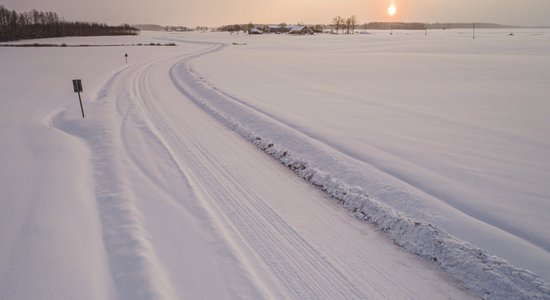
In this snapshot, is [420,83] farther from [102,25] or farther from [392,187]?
[102,25]

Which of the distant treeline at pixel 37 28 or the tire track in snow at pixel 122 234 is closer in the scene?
the tire track in snow at pixel 122 234

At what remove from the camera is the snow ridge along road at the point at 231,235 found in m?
3.81

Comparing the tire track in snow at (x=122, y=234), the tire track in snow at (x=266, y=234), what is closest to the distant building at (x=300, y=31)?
the tire track in snow at (x=122, y=234)

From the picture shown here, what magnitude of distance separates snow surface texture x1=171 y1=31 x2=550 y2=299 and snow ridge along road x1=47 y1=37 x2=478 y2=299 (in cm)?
25

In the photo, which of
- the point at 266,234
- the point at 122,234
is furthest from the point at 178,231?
the point at 266,234

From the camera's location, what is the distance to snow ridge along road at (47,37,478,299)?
381cm

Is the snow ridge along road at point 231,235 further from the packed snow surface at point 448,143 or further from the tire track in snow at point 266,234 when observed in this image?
the packed snow surface at point 448,143

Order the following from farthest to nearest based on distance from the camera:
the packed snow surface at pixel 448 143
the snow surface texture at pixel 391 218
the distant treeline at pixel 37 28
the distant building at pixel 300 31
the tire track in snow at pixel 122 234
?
the distant building at pixel 300 31 → the distant treeline at pixel 37 28 → the packed snow surface at pixel 448 143 → the snow surface texture at pixel 391 218 → the tire track in snow at pixel 122 234

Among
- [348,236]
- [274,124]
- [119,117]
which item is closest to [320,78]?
[274,124]

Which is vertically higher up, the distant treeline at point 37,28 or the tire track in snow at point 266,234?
the distant treeline at point 37,28

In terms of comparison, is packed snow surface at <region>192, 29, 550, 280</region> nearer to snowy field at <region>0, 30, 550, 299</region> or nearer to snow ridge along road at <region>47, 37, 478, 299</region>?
snowy field at <region>0, 30, 550, 299</region>

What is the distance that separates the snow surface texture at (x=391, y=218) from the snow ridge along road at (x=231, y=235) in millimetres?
248

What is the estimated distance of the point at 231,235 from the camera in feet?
15.5

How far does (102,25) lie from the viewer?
5748 inches
